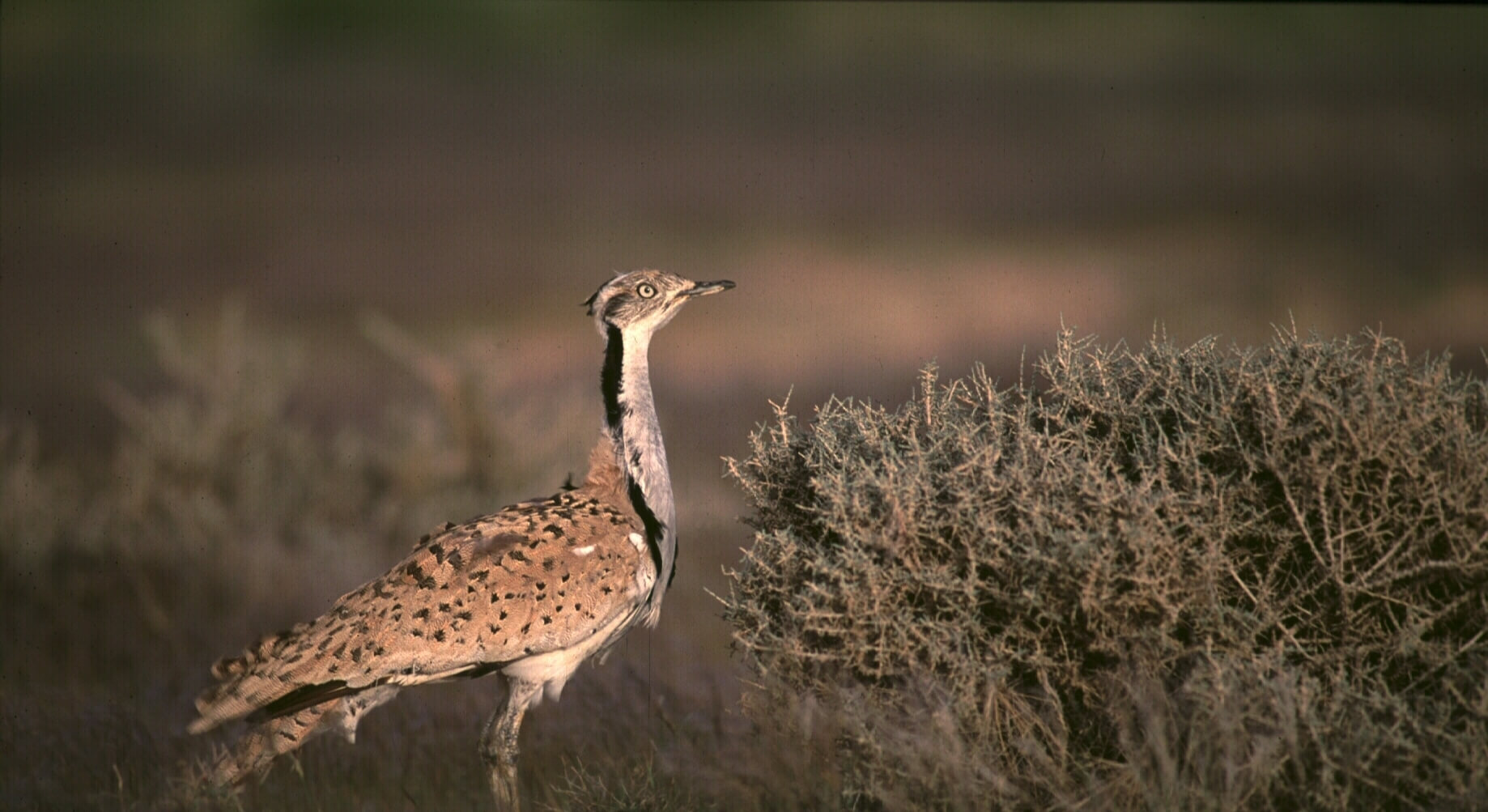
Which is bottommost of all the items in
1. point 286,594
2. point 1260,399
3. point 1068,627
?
point 286,594

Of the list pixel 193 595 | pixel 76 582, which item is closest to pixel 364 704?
pixel 193 595

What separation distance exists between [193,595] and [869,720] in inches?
122

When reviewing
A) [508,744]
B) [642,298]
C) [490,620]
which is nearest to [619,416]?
[642,298]

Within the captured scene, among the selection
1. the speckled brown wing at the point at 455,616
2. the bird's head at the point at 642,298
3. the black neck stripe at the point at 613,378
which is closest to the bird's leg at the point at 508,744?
the speckled brown wing at the point at 455,616

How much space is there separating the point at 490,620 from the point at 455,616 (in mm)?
81

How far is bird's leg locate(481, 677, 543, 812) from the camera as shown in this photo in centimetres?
313

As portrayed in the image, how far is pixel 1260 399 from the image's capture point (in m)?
2.49

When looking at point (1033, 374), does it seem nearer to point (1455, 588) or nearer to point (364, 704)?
point (1455, 588)

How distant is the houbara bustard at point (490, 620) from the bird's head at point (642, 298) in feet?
0.46

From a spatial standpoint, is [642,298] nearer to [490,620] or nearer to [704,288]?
[704,288]

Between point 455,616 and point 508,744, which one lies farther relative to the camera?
point 508,744

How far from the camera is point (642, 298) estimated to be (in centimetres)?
342

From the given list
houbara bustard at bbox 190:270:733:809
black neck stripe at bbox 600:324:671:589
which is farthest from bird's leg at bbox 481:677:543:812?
black neck stripe at bbox 600:324:671:589

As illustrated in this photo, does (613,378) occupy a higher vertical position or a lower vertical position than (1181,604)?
higher
